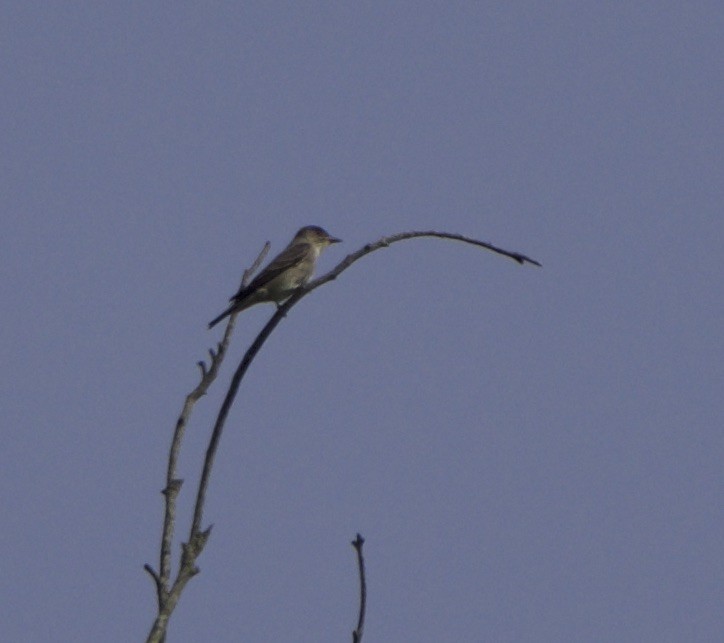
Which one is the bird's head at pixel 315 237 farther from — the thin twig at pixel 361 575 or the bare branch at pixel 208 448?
the thin twig at pixel 361 575

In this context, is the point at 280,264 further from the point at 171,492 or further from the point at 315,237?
the point at 171,492

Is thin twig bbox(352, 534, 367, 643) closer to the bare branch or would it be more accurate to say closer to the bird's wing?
the bare branch

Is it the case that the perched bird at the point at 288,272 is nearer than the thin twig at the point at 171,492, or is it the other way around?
the thin twig at the point at 171,492

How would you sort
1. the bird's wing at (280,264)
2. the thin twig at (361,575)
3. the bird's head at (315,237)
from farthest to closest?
1. the bird's head at (315,237)
2. the bird's wing at (280,264)
3. the thin twig at (361,575)

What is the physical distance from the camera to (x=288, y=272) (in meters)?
13.9

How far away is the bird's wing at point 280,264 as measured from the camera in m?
13.4

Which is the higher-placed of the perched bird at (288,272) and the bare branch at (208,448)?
the perched bird at (288,272)

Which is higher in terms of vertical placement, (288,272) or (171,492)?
(288,272)

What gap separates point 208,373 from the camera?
5758 millimetres

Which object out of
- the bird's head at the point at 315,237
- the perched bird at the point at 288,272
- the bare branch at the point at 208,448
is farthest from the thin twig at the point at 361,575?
the bird's head at the point at 315,237

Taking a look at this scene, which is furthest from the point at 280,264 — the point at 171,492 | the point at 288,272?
the point at 171,492

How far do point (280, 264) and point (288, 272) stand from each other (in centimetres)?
11

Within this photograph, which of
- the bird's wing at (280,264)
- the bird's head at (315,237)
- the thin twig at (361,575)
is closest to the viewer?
the thin twig at (361,575)

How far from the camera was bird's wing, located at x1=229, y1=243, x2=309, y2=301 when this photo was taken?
44.0 ft
